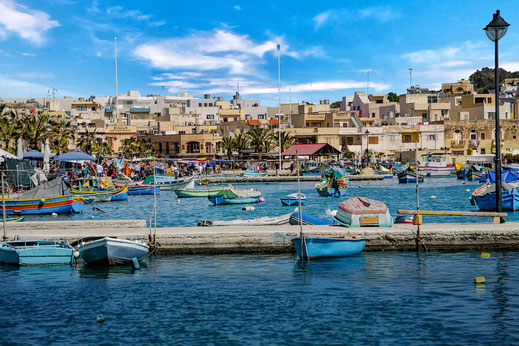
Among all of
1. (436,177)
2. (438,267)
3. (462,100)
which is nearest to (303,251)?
(438,267)

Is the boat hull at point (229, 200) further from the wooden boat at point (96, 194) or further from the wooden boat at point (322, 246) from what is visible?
the wooden boat at point (322, 246)

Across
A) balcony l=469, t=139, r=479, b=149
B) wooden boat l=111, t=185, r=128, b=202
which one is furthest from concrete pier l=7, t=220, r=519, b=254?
balcony l=469, t=139, r=479, b=149

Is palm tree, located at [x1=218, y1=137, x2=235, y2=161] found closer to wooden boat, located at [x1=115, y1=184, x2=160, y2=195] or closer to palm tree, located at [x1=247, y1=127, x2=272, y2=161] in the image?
palm tree, located at [x1=247, y1=127, x2=272, y2=161]

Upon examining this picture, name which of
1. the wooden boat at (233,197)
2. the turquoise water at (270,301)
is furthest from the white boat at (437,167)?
the turquoise water at (270,301)

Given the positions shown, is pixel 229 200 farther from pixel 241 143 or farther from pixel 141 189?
pixel 241 143

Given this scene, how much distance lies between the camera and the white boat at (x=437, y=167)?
87875mm

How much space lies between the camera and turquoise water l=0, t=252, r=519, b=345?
1277 cm

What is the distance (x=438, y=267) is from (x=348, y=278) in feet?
10.1

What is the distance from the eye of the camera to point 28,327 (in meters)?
13.5

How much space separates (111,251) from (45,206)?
1911cm

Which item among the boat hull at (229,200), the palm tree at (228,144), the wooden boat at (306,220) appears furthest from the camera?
the palm tree at (228,144)

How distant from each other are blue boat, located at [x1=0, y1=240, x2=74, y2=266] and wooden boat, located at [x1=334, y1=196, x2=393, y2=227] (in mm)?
9328

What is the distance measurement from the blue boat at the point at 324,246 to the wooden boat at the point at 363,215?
191 cm

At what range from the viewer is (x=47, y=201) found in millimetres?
36406
